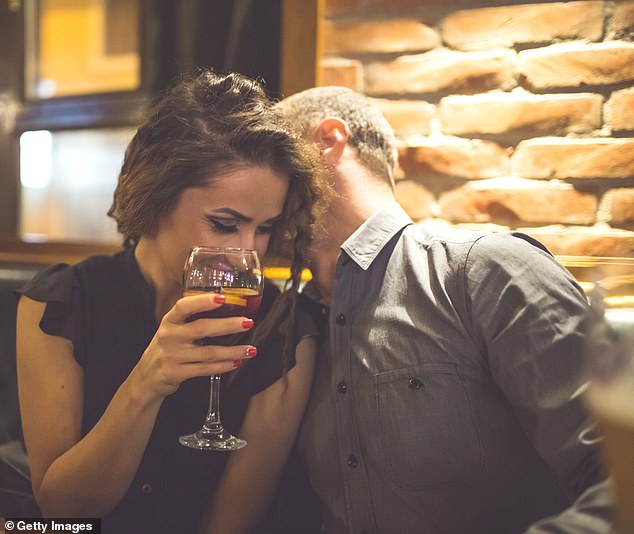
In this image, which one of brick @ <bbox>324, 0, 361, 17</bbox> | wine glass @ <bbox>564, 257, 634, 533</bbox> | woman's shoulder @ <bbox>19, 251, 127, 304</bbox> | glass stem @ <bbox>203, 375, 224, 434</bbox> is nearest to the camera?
wine glass @ <bbox>564, 257, 634, 533</bbox>

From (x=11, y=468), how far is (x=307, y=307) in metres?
0.84

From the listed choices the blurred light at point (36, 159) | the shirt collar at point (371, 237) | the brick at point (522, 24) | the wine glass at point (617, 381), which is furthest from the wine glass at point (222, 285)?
the blurred light at point (36, 159)

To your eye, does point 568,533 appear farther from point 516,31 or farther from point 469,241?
point 516,31

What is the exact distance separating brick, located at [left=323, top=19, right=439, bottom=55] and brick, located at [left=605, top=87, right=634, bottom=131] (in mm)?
429

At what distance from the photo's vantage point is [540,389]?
107 cm

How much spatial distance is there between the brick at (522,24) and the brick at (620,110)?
0.44 feet

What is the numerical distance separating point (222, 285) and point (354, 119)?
54 cm

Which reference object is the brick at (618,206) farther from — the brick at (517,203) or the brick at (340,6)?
the brick at (340,6)

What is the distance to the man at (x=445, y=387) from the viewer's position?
1.09 m

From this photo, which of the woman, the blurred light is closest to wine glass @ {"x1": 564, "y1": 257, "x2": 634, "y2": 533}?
the woman

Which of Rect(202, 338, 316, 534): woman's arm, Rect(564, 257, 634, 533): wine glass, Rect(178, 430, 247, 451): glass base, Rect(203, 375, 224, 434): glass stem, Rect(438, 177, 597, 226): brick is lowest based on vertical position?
Rect(202, 338, 316, 534): woman's arm

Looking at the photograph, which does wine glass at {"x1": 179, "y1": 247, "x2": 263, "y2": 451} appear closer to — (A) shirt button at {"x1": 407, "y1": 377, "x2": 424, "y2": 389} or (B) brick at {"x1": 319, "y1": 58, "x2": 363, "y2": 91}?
(A) shirt button at {"x1": 407, "y1": 377, "x2": 424, "y2": 389}

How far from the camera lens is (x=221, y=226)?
1303 mm

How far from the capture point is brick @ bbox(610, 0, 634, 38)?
151 centimetres
